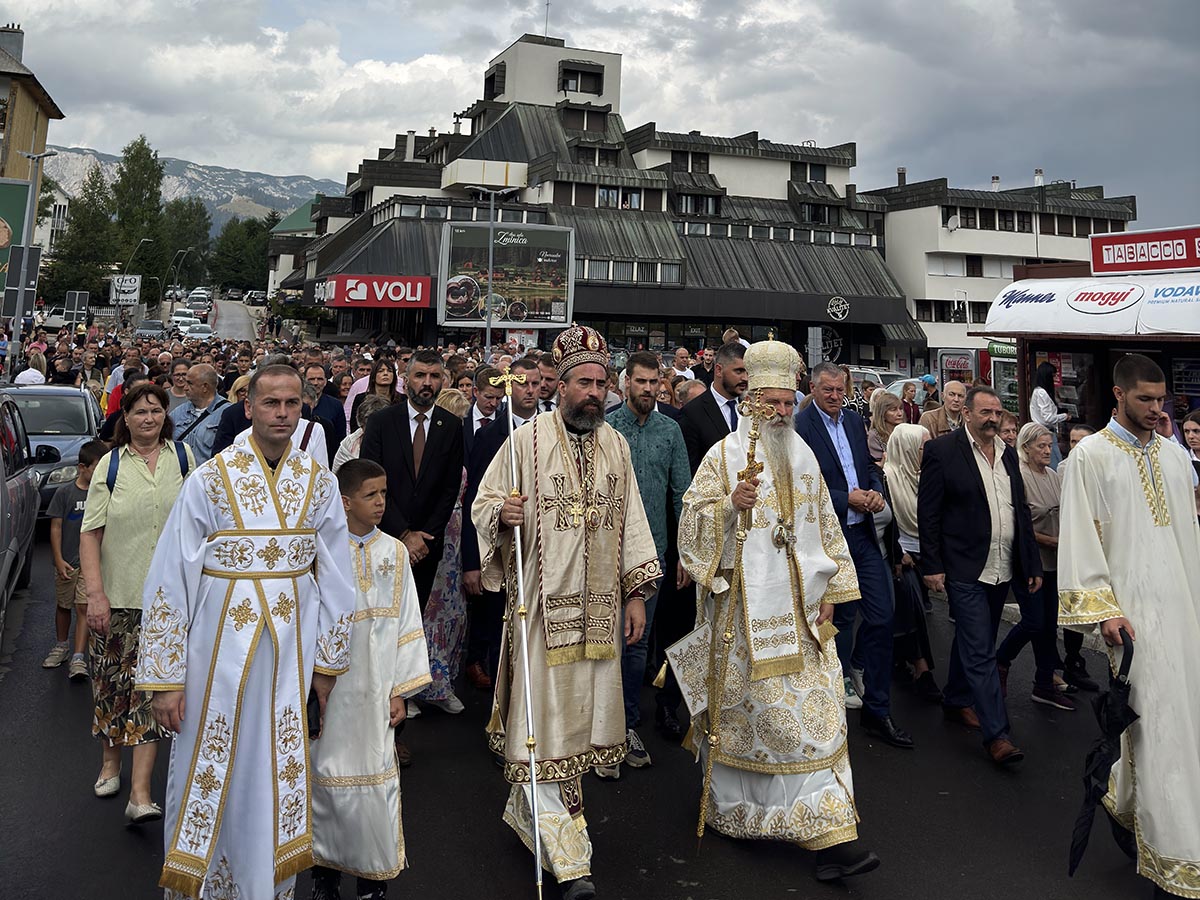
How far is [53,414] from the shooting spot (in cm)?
1170

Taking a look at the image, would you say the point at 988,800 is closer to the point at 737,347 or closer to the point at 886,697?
the point at 886,697

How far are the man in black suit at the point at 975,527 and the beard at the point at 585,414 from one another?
2594 millimetres

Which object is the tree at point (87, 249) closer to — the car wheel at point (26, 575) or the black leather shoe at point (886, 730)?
the car wheel at point (26, 575)

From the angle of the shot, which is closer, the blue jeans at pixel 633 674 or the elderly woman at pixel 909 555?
the blue jeans at pixel 633 674

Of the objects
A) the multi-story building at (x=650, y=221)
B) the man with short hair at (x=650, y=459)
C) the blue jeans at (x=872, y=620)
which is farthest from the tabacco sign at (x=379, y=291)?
the blue jeans at (x=872, y=620)

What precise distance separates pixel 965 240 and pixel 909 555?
172ft

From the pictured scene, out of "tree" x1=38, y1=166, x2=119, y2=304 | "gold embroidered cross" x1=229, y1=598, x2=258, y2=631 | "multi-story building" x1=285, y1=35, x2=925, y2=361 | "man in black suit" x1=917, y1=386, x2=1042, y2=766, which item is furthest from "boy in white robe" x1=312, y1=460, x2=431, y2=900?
"tree" x1=38, y1=166, x2=119, y2=304

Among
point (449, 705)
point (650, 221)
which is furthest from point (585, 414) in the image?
point (650, 221)

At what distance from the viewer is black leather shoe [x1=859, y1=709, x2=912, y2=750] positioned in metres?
5.75

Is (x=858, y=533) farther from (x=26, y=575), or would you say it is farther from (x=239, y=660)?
(x=26, y=575)

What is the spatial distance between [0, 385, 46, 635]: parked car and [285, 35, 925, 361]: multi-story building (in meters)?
34.2

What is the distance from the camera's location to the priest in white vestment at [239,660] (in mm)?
3277

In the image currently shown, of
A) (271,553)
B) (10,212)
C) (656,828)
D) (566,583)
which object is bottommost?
(656,828)

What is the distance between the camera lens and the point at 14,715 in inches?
231
